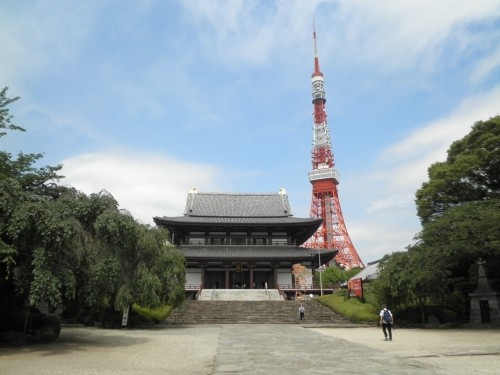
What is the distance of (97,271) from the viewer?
1295 centimetres

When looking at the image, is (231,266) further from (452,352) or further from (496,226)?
(452,352)

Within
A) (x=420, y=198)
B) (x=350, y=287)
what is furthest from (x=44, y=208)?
(x=420, y=198)

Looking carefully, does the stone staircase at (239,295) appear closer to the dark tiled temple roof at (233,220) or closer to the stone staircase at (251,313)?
the stone staircase at (251,313)

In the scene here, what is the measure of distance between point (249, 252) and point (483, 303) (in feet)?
74.5

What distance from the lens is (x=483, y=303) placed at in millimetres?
22078

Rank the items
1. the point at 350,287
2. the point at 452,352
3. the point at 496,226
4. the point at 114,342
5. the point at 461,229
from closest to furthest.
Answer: the point at 452,352 < the point at 114,342 < the point at 496,226 < the point at 461,229 < the point at 350,287

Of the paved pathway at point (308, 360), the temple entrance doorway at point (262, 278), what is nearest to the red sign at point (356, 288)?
the temple entrance doorway at point (262, 278)

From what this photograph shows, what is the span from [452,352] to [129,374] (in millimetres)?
9334

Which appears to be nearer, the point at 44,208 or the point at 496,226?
the point at 44,208

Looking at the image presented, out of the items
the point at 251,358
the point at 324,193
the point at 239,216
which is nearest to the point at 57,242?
the point at 251,358

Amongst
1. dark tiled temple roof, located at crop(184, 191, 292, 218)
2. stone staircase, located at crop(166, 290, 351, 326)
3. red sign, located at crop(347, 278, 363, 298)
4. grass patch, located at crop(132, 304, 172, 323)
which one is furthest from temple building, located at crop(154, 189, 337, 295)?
grass patch, located at crop(132, 304, 172, 323)

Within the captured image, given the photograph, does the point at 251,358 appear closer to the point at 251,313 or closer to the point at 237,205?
the point at 251,313

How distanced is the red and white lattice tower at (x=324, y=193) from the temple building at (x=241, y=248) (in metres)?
23.6

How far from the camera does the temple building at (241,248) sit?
130 ft
